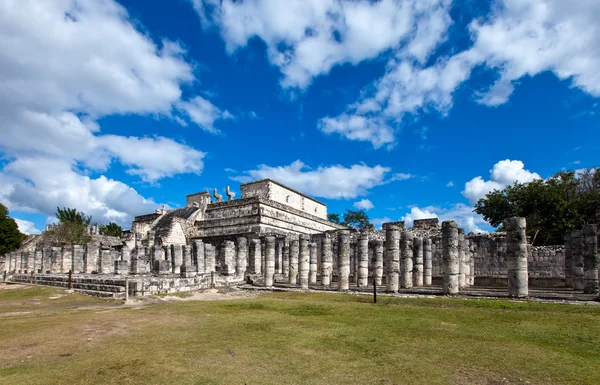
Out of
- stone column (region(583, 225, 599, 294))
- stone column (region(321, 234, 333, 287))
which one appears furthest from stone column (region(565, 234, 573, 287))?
stone column (region(321, 234, 333, 287))

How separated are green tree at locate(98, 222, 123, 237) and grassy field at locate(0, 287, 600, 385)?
48.0 metres

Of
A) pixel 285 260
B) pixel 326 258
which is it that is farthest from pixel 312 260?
pixel 285 260

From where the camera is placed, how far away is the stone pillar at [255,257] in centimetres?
2314

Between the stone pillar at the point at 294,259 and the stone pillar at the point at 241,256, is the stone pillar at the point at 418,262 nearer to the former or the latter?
the stone pillar at the point at 294,259

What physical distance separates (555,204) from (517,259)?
17602mm

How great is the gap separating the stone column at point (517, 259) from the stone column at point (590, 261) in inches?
89.3

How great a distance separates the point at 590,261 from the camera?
1196cm

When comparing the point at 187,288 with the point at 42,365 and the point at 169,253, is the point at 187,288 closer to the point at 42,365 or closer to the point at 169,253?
the point at 169,253

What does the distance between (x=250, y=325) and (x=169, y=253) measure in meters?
17.9

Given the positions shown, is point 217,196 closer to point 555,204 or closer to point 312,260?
point 312,260

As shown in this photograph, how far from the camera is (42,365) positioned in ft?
15.6

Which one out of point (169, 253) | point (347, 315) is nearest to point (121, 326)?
point (347, 315)

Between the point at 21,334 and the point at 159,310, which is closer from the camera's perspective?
the point at 21,334

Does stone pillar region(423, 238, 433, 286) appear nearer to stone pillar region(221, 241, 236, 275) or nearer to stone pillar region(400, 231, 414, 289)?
stone pillar region(400, 231, 414, 289)
